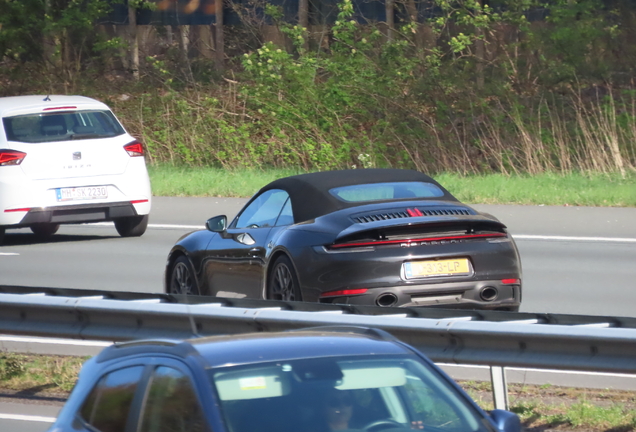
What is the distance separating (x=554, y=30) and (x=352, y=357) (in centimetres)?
2702

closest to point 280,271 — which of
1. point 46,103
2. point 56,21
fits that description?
point 46,103

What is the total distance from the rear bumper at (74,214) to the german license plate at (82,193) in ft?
0.33

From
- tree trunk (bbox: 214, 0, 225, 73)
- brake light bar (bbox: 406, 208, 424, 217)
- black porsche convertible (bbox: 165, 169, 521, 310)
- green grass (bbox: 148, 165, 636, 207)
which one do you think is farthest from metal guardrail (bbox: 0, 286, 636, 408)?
tree trunk (bbox: 214, 0, 225, 73)

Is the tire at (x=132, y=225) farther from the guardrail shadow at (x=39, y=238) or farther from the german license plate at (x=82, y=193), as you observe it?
the german license plate at (x=82, y=193)

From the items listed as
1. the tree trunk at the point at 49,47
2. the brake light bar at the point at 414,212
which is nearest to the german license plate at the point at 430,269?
the brake light bar at the point at 414,212

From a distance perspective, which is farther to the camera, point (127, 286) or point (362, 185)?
point (127, 286)

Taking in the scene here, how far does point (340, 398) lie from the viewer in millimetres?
3947

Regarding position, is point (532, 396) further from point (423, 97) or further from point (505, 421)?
point (423, 97)

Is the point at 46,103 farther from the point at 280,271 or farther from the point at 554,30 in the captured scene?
the point at 554,30

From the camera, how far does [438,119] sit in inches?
1101

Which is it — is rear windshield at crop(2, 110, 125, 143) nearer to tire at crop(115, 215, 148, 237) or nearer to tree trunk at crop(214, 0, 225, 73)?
tire at crop(115, 215, 148, 237)

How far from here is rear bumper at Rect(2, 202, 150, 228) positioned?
49.2ft

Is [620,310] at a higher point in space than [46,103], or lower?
lower

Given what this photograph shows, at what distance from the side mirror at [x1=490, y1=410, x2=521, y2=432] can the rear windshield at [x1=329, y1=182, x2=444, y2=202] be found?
5.27m
